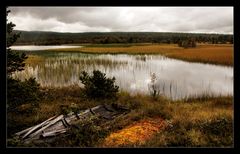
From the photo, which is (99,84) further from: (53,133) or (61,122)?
(53,133)

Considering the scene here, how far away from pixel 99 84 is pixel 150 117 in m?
1.18

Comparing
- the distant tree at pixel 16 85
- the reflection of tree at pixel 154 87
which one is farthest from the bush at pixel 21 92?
the reflection of tree at pixel 154 87

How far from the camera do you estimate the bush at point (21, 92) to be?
21.2 ft

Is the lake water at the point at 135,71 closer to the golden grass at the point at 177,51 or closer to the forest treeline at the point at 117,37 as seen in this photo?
the golden grass at the point at 177,51

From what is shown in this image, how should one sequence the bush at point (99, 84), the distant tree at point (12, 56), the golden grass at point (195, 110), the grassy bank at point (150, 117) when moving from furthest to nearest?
the bush at point (99, 84) < the golden grass at point (195, 110) < the distant tree at point (12, 56) < the grassy bank at point (150, 117)

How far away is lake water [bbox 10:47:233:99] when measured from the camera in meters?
6.86

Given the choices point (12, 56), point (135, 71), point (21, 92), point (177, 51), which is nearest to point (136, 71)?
point (135, 71)

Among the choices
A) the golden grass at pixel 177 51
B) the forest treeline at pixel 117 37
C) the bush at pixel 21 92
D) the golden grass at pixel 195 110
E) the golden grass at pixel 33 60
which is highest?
the forest treeline at pixel 117 37

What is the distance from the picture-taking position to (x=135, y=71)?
7000 millimetres

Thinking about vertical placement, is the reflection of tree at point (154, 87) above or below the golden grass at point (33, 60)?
below

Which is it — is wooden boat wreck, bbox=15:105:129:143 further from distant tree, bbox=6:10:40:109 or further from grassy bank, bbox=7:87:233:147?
distant tree, bbox=6:10:40:109

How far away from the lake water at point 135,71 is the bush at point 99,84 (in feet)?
0.34

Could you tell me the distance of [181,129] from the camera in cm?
640
